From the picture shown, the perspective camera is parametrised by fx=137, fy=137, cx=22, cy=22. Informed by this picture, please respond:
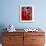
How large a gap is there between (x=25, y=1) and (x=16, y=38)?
4.00 ft

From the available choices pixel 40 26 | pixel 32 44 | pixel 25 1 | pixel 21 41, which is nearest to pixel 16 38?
pixel 21 41

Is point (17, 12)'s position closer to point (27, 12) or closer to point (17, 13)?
point (17, 13)

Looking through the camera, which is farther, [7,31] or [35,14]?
[35,14]

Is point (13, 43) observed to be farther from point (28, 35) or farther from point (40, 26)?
point (40, 26)

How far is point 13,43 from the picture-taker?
3838 millimetres

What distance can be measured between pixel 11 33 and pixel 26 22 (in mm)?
712

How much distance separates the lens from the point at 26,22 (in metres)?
4.30

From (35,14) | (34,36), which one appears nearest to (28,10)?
(35,14)

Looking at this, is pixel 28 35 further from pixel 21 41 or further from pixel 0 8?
pixel 0 8

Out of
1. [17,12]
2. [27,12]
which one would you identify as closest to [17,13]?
[17,12]

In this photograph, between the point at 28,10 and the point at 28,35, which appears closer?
the point at 28,35

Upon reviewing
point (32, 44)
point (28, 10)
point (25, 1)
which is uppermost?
point (25, 1)

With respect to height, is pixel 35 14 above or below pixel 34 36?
above

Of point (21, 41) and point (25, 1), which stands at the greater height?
point (25, 1)
